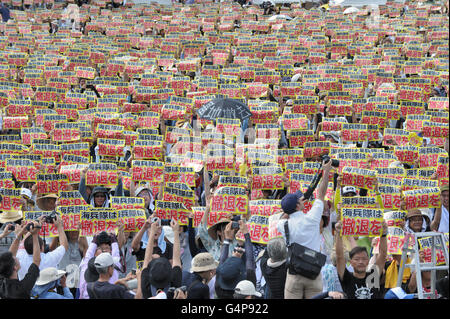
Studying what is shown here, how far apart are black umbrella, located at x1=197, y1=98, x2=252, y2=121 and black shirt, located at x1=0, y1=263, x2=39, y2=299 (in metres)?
6.36

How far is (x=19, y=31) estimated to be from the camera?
22922mm

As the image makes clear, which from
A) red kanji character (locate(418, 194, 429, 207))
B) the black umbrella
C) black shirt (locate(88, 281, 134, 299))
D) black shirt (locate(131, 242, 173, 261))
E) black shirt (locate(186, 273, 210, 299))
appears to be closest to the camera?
black shirt (locate(186, 273, 210, 299))

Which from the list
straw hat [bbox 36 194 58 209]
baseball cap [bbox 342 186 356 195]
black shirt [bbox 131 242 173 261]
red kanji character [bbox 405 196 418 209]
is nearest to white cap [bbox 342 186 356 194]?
baseball cap [bbox 342 186 356 195]

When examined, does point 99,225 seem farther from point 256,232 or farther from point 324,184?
point 324,184

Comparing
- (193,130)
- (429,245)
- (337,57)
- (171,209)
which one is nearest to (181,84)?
(193,130)

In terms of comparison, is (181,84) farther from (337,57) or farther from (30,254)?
(30,254)

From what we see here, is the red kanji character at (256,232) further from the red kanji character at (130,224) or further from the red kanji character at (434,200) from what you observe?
the red kanji character at (434,200)

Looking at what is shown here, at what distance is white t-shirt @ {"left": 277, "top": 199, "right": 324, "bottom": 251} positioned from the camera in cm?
624

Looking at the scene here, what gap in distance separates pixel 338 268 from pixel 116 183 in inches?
156

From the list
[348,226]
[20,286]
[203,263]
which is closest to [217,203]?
[348,226]

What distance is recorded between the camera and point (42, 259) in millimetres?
6977

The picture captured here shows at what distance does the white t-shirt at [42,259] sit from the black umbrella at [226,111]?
217 inches

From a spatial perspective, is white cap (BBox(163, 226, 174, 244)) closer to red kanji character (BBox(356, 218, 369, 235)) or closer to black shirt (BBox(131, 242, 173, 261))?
black shirt (BBox(131, 242, 173, 261))

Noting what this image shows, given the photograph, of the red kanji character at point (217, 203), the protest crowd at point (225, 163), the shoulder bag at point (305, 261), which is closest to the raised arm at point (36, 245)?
the protest crowd at point (225, 163)
